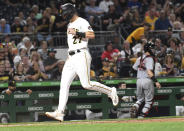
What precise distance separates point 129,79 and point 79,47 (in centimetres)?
405

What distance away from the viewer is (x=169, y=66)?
13.1 meters

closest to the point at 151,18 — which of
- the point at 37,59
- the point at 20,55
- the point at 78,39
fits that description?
the point at 37,59

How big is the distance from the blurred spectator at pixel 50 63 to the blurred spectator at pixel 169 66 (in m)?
2.90

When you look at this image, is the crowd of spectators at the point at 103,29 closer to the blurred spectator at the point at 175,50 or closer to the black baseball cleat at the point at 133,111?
the blurred spectator at the point at 175,50

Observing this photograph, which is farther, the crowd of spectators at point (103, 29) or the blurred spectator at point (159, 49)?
the blurred spectator at point (159, 49)

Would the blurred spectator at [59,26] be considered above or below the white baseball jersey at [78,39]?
above

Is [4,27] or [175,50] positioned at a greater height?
[4,27]

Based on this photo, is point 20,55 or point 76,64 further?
point 20,55

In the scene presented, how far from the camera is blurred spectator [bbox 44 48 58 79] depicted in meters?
13.2

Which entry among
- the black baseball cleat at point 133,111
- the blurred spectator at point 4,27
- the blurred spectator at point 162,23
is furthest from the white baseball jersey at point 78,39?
the blurred spectator at point 162,23

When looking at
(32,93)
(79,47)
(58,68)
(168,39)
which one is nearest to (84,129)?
(79,47)

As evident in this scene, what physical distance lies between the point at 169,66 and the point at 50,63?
10.4 feet

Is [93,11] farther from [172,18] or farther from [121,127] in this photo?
[121,127]

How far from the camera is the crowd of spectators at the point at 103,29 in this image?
1302 centimetres
